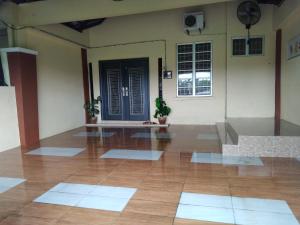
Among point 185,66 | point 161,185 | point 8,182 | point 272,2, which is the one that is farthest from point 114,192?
point 272,2

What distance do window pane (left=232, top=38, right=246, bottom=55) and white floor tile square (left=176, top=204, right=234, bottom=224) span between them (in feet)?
17.6

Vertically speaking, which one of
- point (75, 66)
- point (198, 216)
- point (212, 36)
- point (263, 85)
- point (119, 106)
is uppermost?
point (212, 36)

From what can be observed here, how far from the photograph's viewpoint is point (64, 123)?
21.6 feet

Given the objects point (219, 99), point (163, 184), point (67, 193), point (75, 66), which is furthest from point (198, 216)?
point (75, 66)

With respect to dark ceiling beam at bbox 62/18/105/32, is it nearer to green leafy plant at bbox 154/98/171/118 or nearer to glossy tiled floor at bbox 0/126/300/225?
green leafy plant at bbox 154/98/171/118

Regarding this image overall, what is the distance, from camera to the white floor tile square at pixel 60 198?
2.33 meters

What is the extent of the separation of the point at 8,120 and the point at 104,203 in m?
A: 3.34

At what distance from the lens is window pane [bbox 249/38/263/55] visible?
6.36 m

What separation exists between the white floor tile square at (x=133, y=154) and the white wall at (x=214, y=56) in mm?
3230

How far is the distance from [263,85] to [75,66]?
17.8 feet

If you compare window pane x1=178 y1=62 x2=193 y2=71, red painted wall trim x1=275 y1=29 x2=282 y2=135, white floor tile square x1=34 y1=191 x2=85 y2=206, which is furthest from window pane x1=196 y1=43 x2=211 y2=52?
white floor tile square x1=34 y1=191 x2=85 y2=206

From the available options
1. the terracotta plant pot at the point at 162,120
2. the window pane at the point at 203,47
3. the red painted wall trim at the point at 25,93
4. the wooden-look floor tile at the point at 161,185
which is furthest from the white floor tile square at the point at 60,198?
the window pane at the point at 203,47

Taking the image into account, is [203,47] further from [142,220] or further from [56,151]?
[142,220]

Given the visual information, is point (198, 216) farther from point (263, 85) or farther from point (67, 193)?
point (263, 85)
